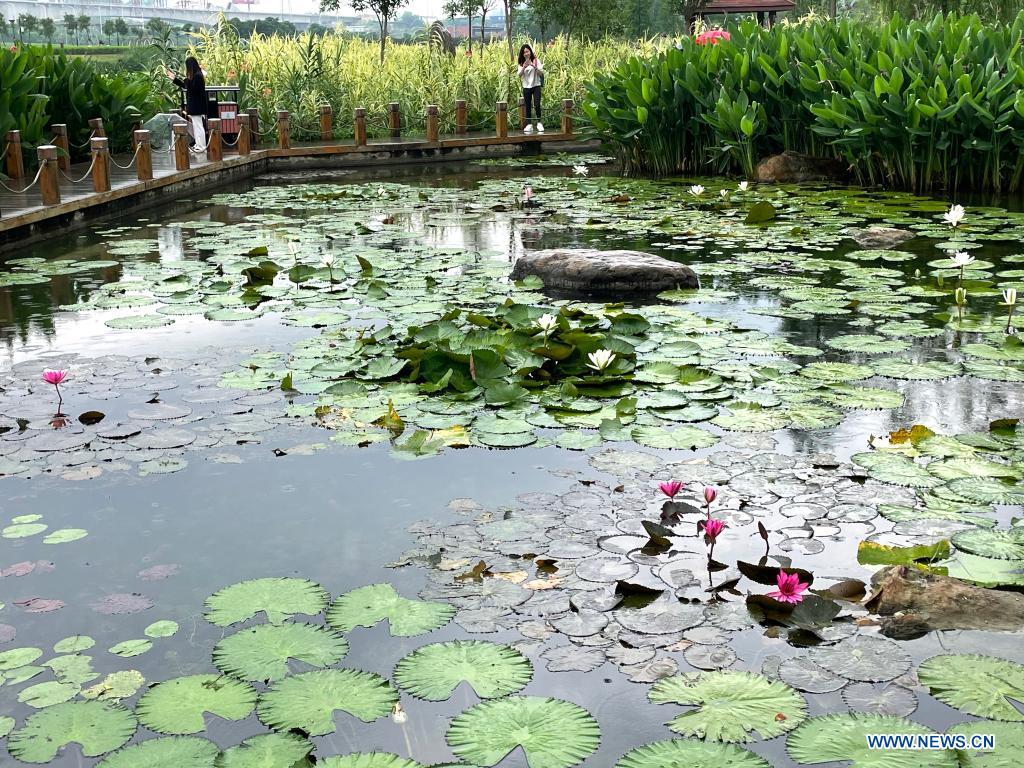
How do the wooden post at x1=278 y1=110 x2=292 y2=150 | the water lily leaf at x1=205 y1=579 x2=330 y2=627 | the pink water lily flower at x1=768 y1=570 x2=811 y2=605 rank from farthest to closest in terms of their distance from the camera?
the wooden post at x1=278 y1=110 x2=292 y2=150, the water lily leaf at x1=205 y1=579 x2=330 y2=627, the pink water lily flower at x1=768 y1=570 x2=811 y2=605

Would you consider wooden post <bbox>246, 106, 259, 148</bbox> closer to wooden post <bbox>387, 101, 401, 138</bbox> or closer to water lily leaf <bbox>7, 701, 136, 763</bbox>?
wooden post <bbox>387, 101, 401, 138</bbox>

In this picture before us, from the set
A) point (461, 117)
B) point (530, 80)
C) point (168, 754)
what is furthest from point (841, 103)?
point (168, 754)

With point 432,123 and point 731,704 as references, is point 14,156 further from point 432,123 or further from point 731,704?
point 731,704

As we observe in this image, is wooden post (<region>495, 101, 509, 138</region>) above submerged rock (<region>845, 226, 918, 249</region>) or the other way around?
above

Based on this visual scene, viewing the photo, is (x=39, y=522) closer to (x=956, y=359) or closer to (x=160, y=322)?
(x=160, y=322)

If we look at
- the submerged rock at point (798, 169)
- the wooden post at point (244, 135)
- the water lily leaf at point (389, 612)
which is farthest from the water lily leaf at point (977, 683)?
the wooden post at point (244, 135)

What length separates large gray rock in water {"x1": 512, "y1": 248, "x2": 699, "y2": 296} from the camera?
657cm

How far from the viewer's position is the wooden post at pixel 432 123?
50.9 feet

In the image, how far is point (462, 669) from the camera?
253cm

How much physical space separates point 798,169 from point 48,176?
294 inches

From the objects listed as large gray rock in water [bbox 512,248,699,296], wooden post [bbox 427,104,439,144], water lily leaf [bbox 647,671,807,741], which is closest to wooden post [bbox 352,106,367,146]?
wooden post [bbox 427,104,439,144]

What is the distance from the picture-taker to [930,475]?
354cm

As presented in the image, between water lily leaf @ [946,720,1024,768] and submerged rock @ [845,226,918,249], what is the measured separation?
6020mm

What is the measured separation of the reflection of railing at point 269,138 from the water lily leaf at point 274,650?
24.6 ft
